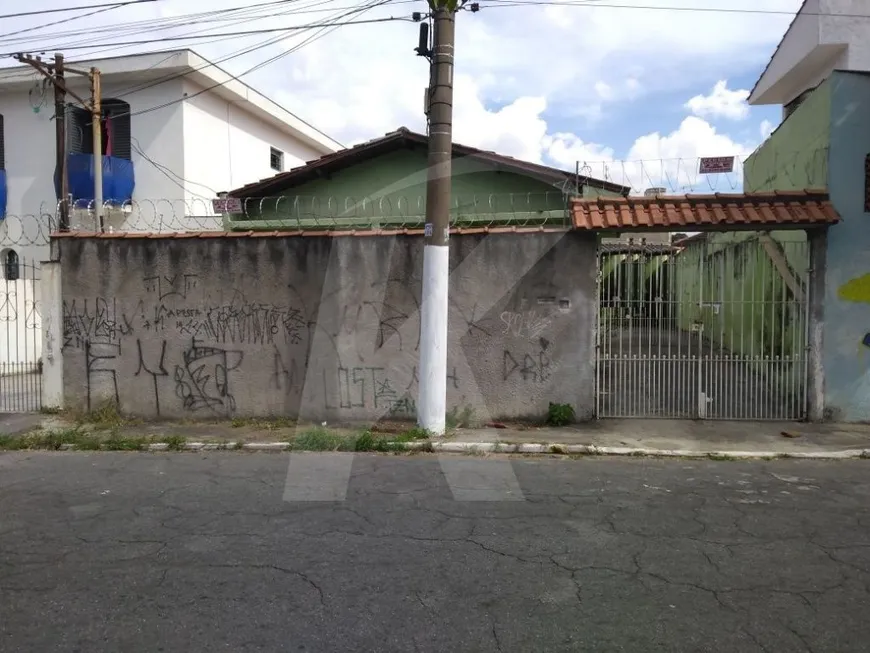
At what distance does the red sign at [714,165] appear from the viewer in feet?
26.1

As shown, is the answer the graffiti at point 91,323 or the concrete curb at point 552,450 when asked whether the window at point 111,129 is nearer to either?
the graffiti at point 91,323

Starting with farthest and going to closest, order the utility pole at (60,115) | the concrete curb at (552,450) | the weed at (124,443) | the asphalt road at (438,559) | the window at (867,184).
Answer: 1. the utility pole at (60,115)
2. the window at (867,184)
3. the weed at (124,443)
4. the concrete curb at (552,450)
5. the asphalt road at (438,559)

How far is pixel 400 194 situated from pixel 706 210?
683cm

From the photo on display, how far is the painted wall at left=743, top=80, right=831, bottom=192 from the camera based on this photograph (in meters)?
8.52

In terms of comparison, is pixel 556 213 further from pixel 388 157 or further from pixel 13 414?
pixel 13 414

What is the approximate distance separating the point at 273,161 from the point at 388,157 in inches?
316

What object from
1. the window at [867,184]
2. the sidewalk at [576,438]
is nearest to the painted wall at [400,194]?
the sidewalk at [576,438]

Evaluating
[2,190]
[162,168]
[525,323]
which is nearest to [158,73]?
[162,168]

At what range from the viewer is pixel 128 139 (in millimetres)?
16484

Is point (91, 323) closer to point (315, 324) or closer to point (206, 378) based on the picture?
point (206, 378)

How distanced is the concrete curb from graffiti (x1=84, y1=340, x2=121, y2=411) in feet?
4.75

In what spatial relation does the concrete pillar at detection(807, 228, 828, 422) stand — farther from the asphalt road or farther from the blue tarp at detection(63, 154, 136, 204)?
the blue tarp at detection(63, 154, 136, 204)

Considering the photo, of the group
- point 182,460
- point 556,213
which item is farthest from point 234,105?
point 182,460

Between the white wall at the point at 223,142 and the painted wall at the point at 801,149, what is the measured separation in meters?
12.7
